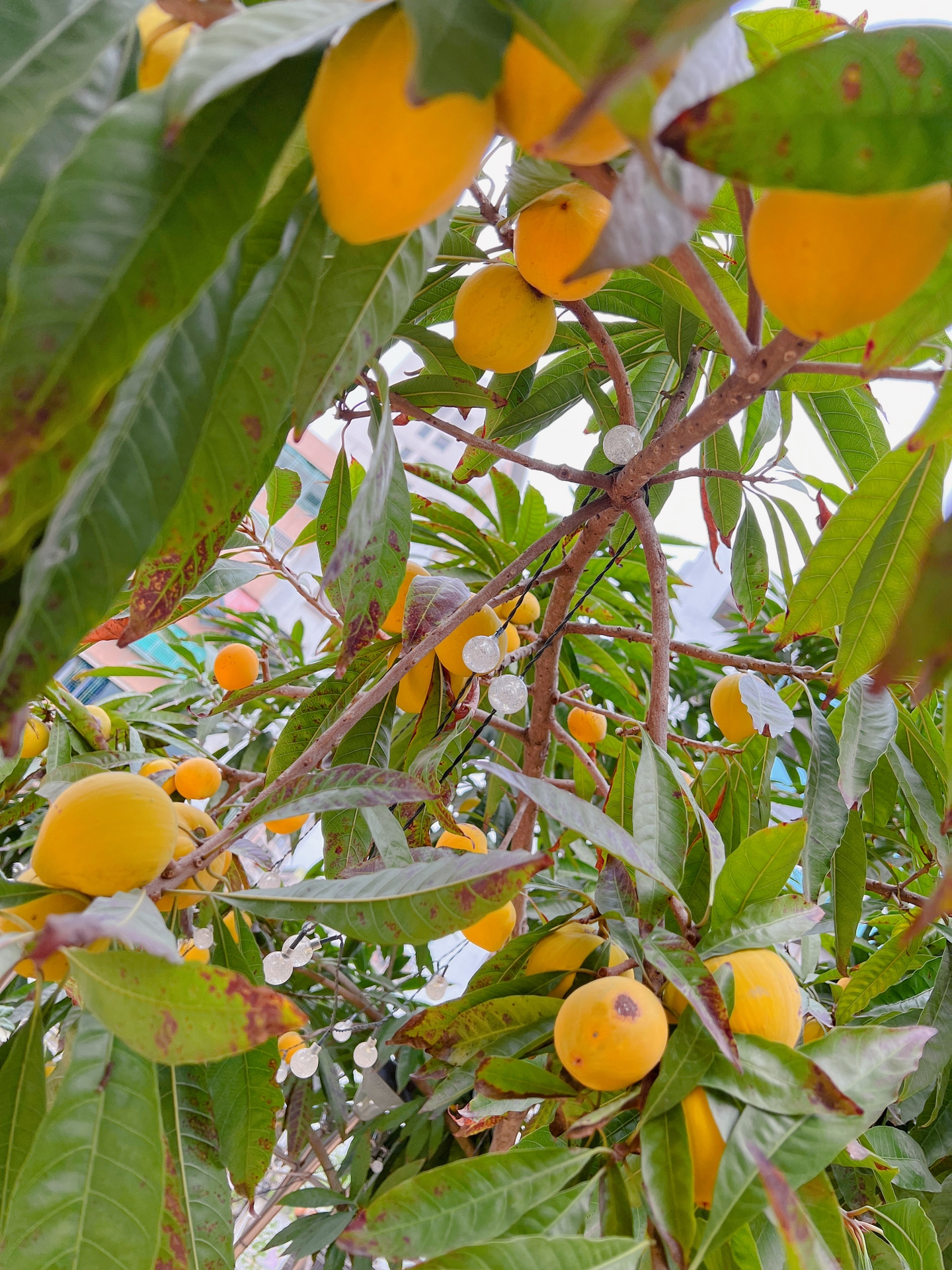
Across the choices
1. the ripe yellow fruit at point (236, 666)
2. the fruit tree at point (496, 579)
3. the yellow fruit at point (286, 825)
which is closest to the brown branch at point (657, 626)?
the fruit tree at point (496, 579)

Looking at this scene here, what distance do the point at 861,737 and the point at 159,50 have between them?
25.2 inches

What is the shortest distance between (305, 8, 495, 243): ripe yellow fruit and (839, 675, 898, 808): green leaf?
0.53 meters

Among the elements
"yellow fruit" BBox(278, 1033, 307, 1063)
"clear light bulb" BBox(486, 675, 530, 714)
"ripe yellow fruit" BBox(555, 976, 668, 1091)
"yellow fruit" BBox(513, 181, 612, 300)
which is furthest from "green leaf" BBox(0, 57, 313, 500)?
"yellow fruit" BBox(278, 1033, 307, 1063)

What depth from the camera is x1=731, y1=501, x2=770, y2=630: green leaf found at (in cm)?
97

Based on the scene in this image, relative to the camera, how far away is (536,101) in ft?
0.82

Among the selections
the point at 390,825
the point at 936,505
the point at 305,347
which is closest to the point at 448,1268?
the point at 390,825

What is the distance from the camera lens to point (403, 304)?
1.12ft

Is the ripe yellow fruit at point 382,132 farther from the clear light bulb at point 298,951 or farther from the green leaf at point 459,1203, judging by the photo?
the clear light bulb at point 298,951

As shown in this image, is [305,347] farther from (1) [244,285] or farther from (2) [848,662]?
(2) [848,662]

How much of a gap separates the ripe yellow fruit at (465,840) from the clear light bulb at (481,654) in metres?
0.18

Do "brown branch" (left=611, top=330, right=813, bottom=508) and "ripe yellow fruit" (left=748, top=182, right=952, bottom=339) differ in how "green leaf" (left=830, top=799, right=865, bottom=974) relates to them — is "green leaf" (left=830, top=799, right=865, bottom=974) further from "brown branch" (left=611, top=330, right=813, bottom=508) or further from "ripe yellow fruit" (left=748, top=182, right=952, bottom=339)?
"ripe yellow fruit" (left=748, top=182, right=952, bottom=339)

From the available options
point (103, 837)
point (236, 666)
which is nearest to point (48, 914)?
point (103, 837)

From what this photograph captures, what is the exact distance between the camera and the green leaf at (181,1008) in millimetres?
331

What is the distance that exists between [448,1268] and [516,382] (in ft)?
2.16
